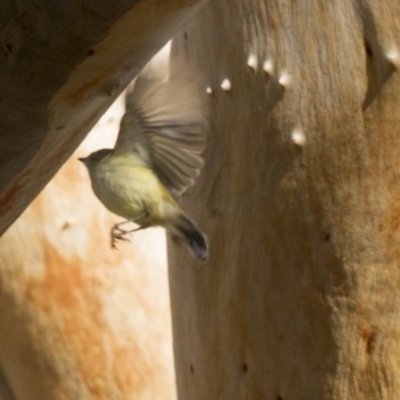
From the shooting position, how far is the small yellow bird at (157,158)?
5.40 ft

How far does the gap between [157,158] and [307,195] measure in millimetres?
370

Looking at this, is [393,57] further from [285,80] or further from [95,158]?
[95,158]

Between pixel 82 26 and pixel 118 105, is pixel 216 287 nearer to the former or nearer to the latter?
pixel 82 26

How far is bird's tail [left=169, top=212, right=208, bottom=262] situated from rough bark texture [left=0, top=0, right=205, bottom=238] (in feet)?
1.42

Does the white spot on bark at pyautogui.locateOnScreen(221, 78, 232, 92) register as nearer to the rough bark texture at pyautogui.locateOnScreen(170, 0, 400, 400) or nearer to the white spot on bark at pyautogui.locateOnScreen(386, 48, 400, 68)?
the rough bark texture at pyautogui.locateOnScreen(170, 0, 400, 400)

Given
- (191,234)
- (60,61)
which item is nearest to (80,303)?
(191,234)

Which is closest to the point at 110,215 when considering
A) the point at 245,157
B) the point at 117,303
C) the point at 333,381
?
the point at 117,303

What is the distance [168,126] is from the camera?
1686 mm

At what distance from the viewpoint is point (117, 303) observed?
7.93 feet

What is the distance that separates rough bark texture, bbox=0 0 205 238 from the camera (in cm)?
101

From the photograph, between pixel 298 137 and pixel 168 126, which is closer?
pixel 298 137

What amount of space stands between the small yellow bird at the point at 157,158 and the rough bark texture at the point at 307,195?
0.06m

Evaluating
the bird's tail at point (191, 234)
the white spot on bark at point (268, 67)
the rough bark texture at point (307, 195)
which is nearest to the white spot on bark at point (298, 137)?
the rough bark texture at point (307, 195)

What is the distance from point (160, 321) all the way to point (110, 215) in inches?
12.7
